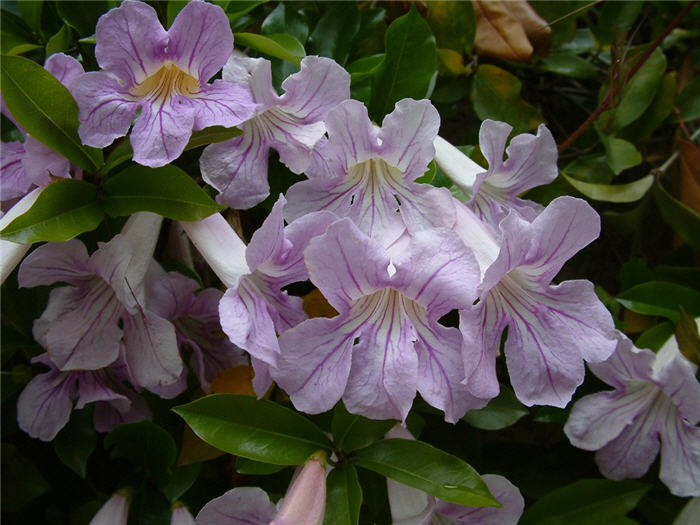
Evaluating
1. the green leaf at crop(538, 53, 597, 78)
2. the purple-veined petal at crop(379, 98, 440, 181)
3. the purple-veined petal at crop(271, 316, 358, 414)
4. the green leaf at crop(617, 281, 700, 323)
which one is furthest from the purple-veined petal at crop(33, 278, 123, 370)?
the green leaf at crop(538, 53, 597, 78)

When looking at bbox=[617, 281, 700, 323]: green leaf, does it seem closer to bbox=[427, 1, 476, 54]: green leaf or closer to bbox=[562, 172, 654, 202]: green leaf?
bbox=[562, 172, 654, 202]: green leaf

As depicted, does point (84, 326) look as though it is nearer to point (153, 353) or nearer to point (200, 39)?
point (153, 353)

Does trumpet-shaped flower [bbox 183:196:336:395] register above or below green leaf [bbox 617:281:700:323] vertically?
above

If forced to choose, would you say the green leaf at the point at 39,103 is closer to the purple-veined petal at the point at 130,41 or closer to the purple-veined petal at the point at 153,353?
the purple-veined petal at the point at 130,41

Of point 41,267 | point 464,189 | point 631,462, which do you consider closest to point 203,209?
point 41,267

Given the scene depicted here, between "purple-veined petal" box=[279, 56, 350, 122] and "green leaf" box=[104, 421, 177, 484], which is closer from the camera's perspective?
"purple-veined petal" box=[279, 56, 350, 122]

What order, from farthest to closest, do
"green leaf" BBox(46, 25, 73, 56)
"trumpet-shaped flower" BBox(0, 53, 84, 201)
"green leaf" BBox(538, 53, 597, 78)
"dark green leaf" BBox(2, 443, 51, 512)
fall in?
"green leaf" BBox(538, 53, 597, 78) → "dark green leaf" BBox(2, 443, 51, 512) → "green leaf" BBox(46, 25, 73, 56) → "trumpet-shaped flower" BBox(0, 53, 84, 201)

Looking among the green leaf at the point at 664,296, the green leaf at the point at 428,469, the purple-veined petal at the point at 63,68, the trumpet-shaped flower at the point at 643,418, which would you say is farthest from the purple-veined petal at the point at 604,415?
the purple-veined petal at the point at 63,68
